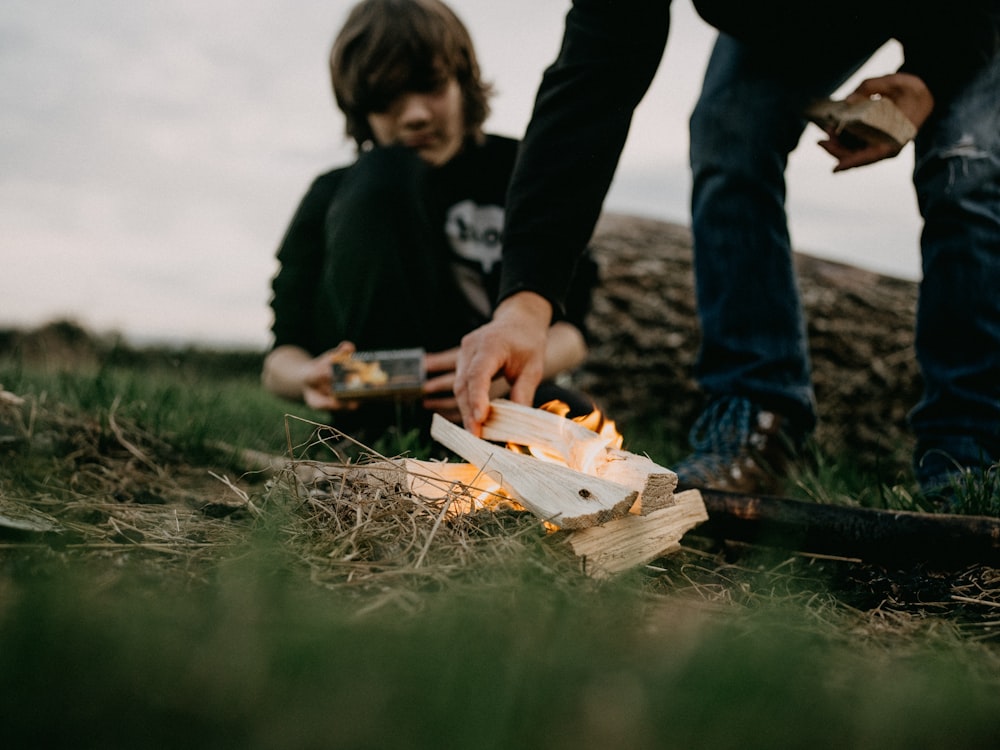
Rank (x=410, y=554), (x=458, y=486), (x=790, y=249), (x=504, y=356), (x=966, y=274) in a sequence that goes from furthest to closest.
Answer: (x=790, y=249) → (x=966, y=274) → (x=504, y=356) → (x=458, y=486) → (x=410, y=554)

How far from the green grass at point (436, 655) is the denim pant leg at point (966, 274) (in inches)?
36.6

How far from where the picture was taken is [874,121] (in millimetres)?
2082

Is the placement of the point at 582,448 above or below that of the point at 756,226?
below

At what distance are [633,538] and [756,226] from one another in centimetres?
165

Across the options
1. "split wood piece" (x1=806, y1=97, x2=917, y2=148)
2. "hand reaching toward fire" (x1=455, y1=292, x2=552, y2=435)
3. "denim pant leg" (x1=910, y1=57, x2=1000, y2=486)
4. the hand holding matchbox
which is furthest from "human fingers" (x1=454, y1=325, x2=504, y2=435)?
"denim pant leg" (x1=910, y1=57, x2=1000, y2=486)

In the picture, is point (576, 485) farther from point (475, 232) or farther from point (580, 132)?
point (475, 232)

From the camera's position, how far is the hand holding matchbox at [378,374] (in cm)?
254

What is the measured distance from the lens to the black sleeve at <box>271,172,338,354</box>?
3.34m

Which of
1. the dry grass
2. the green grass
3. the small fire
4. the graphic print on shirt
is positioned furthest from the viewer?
the graphic print on shirt

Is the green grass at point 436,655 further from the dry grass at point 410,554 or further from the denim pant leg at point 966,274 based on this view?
the denim pant leg at point 966,274

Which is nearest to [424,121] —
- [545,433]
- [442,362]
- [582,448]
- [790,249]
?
[442,362]

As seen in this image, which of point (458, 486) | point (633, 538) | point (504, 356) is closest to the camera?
point (633, 538)

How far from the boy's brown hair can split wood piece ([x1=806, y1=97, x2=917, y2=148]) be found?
71.0 inches

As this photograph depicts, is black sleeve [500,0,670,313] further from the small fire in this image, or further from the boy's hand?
the boy's hand
